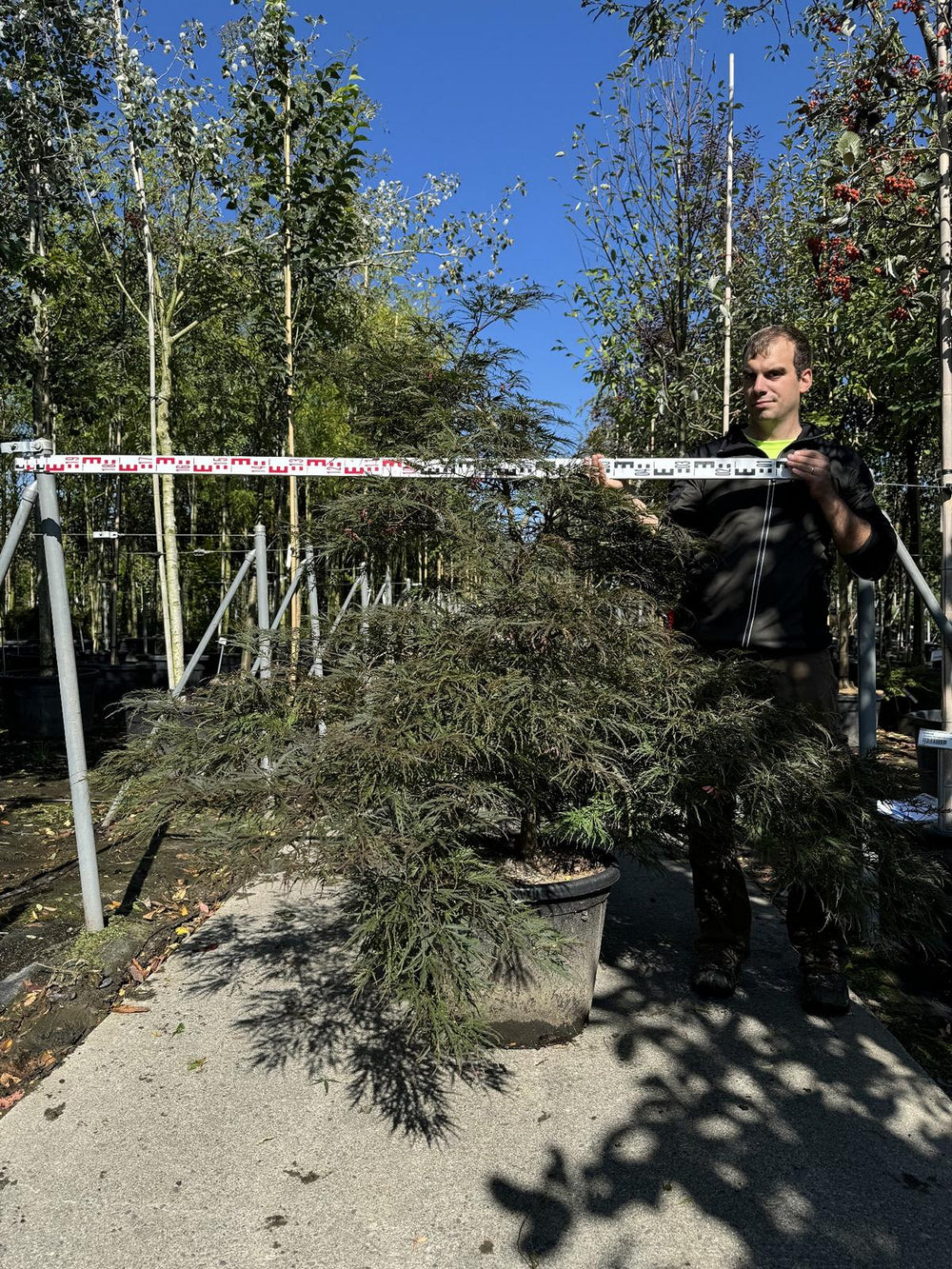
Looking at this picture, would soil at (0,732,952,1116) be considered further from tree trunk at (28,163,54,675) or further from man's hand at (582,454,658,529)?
tree trunk at (28,163,54,675)

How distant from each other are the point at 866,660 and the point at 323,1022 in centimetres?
237

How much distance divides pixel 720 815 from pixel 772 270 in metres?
7.61

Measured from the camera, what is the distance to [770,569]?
9.03ft

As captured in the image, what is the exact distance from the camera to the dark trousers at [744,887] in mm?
2730

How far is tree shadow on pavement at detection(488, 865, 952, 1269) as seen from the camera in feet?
5.80

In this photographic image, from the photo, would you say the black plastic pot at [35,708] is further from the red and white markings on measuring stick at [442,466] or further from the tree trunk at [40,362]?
the red and white markings on measuring stick at [442,466]

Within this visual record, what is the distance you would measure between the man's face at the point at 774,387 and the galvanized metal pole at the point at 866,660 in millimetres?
776

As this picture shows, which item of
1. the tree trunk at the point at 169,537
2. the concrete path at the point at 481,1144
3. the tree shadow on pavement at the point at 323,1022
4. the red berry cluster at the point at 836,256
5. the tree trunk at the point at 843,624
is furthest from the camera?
the tree trunk at the point at 843,624

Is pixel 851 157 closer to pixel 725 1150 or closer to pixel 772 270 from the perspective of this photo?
pixel 725 1150

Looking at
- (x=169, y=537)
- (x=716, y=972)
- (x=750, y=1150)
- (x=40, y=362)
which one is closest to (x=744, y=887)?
(x=716, y=972)

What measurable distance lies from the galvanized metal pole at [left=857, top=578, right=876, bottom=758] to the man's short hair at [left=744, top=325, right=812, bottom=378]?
2.88ft

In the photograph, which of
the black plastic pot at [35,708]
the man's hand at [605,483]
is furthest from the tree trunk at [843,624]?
the black plastic pot at [35,708]

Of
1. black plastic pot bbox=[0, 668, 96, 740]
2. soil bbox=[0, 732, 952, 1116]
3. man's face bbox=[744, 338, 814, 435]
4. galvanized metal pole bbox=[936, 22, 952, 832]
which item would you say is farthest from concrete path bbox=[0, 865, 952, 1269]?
black plastic pot bbox=[0, 668, 96, 740]

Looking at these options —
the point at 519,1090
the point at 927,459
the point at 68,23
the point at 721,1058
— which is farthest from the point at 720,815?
the point at 927,459
